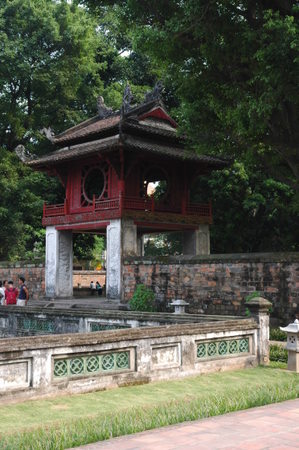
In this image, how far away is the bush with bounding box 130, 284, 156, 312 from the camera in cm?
2077

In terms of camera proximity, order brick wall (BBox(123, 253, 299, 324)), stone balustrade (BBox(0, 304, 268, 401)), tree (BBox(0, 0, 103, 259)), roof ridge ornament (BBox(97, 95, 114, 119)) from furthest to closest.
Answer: tree (BBox(0, 0, 103, 259)) < roof ridge ornament (BBox(97, 95, 114, 119)) < brick wall (BBox(123, 253, 299, 324)) < stone balustrade (BBox(0, 304, 268, 401))

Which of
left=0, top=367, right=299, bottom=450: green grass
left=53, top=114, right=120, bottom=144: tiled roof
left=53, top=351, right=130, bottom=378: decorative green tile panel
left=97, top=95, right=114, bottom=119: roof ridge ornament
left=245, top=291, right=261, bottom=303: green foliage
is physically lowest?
left=0, top=367, right=299, bottom=450: green grass

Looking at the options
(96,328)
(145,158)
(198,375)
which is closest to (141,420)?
(198,375)

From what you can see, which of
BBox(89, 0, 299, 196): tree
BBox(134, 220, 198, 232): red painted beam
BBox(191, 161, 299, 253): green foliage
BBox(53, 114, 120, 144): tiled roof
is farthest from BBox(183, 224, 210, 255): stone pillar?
BBox(89, 0, 299, 196): tree

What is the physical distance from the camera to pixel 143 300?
20.8m

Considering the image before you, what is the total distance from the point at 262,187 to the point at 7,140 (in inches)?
698

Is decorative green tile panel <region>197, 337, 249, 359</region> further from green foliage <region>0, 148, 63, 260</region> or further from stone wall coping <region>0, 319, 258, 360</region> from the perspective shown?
green foliage <region>0, 148, 63, 260</region>

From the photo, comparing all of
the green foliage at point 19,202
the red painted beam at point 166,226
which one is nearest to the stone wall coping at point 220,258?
the red painted beam at point 166,226

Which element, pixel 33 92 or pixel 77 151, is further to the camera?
pixel 33 92

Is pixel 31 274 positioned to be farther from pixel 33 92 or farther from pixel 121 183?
pixel 33 92

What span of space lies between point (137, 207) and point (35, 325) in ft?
35.7

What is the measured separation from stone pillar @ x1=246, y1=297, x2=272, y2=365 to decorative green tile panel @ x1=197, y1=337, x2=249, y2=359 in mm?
300

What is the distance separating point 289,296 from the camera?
1725 centimetres

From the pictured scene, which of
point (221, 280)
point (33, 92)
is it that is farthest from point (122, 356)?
point (33, 92)
